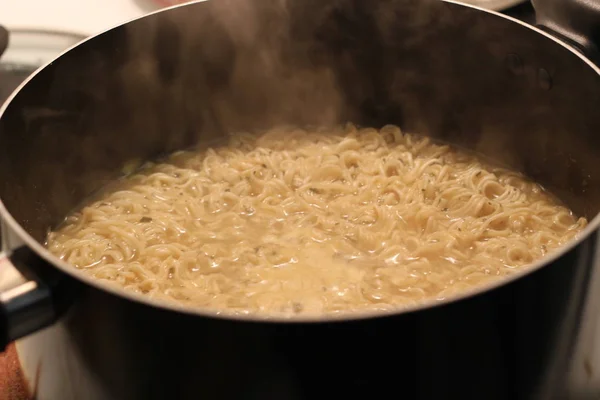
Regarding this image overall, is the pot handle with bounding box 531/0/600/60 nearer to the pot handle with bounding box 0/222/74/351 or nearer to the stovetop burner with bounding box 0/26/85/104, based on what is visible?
the pot handle with bounding box 0/222/74/351

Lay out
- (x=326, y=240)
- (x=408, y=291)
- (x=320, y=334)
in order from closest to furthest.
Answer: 1. (x=320, y=334)
2. (x=408, y=291)
3. (x=326, y=240)

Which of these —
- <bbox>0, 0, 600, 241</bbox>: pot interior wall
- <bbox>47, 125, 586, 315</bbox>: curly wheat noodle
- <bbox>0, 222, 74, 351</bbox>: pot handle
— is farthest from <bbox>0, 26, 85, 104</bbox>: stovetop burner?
<bbox>0, 222, 74, 351</bbox>: pot handle

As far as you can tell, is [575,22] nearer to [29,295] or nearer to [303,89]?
[303,89]

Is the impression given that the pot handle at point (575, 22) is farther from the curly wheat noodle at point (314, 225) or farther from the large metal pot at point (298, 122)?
the curly wheat noodle at point (314, 225)

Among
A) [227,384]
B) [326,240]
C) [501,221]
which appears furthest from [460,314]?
[501,221]

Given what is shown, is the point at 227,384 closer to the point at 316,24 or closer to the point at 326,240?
the point at 326,240

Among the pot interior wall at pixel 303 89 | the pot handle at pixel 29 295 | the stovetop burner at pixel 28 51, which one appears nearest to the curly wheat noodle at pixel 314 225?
the pot interior wall at pixel 303 89

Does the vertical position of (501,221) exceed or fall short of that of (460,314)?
it falls short
